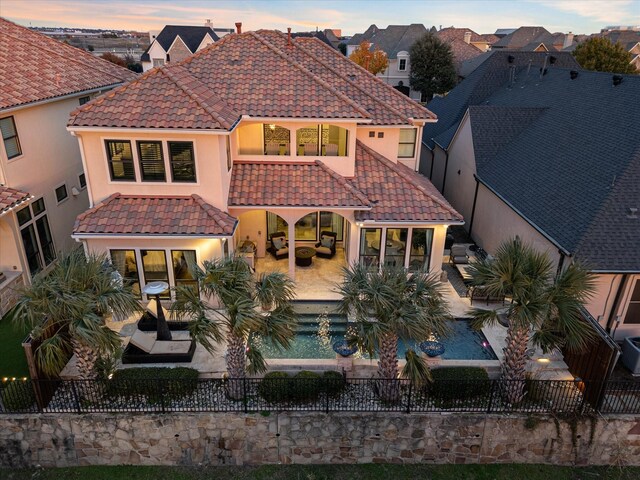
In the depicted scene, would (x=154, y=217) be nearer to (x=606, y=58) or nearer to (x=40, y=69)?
(x=40, y=69)

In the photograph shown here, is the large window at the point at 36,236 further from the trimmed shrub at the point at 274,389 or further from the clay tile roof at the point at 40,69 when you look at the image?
the trimmed shrub at the point at 274,389

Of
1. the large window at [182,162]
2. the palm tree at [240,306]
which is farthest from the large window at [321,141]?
the palm tree at [240,306]

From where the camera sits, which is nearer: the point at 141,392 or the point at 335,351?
the point at 141,392

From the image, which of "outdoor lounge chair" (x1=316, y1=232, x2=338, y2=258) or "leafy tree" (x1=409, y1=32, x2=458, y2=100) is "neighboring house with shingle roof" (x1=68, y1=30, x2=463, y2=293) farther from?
"leafy tree" (x1=409, y1=32, x2=458, y2=100)

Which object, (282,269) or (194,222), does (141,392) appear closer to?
(194,222)

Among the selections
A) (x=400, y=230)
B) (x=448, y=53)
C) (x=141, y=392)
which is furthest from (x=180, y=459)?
(x=448, y=53)

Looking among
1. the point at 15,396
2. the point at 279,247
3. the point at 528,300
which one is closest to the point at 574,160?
the point at 528,300
